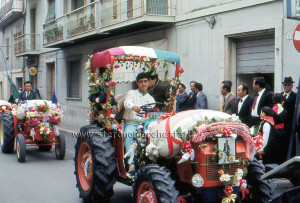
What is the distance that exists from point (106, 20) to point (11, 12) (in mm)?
15690

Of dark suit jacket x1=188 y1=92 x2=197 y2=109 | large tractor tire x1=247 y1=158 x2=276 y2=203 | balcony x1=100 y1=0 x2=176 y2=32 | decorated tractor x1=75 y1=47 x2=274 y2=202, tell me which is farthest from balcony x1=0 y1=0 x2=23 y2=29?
large tractor tire x1=247 y1=158 x2=276 y2=203

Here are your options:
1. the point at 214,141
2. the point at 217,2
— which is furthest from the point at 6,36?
the point at 214,141

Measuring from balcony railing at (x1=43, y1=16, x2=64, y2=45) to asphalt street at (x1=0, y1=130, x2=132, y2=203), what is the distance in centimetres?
1199

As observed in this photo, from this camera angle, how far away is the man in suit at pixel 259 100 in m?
8.51

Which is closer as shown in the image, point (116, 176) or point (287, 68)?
point (116, 176)

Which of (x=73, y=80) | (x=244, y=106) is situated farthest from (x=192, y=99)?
(x=73, y=80)

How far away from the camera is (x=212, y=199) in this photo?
14.8ft

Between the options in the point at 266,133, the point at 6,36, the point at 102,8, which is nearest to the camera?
the point at 266,133

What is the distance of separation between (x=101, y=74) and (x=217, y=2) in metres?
6.52

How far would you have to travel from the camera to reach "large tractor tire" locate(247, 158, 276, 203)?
14.9 ft

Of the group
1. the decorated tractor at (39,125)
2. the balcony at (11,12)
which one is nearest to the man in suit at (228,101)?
the decorated tractor at (39,125)

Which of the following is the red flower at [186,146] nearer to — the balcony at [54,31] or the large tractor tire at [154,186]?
the large tractor tire at [154,186]

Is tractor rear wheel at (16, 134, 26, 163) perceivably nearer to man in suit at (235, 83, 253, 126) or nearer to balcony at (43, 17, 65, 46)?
man in suit at (235, 83, 253, 126)

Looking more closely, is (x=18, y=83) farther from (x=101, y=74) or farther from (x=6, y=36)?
(x=101, y=74)
